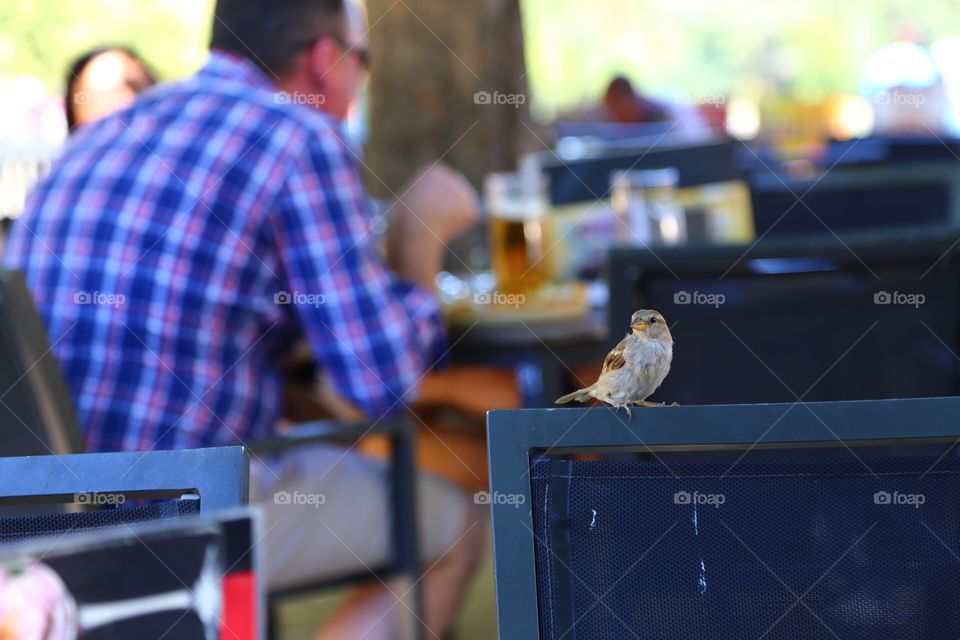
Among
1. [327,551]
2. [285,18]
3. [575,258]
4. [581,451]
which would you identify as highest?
[285,18]

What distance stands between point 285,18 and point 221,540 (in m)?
1.71

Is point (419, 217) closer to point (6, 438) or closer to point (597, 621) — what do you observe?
point (6, 438)

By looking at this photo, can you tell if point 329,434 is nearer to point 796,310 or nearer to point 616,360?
point 796,310

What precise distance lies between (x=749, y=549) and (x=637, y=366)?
18 cm

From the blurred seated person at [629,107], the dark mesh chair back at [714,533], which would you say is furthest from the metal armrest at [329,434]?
the blurred seated person at [629,107]

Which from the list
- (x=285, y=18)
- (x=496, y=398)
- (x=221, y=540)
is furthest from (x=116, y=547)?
(x=496, y=398)

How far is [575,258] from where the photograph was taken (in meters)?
2.95

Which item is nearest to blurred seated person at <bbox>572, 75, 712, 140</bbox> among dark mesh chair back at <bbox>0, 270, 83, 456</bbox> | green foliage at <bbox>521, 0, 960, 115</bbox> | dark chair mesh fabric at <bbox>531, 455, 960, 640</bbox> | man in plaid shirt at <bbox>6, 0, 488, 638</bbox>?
green foliage at <bbox>521, 0, 960, 115</bbox>

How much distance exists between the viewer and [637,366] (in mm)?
885

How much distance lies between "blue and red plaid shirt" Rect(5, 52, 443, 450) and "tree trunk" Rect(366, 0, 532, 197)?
8.35 feet

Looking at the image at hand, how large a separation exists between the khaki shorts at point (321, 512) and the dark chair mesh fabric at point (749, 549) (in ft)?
4.20

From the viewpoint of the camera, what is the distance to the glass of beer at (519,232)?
2.69m

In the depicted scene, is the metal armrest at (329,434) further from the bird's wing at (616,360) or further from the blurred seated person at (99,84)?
the blurred seated person at (99,84)

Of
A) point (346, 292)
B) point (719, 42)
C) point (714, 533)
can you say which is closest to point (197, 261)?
point (346, 292)
